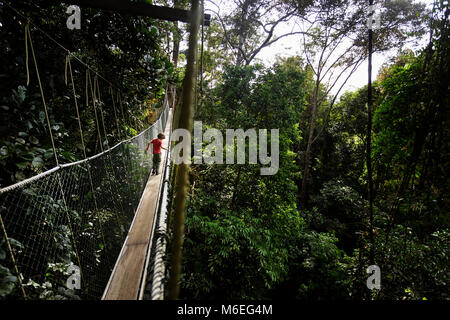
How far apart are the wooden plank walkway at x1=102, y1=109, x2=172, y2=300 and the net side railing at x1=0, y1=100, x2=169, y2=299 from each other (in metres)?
0.10

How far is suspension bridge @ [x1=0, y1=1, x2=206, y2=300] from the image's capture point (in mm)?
967

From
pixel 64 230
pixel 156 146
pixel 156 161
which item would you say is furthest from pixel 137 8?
pixel 156 161

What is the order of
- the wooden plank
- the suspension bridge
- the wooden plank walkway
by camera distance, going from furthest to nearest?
1. the wooden plank walkway
2. the wooden plank
3. the suspension bridge

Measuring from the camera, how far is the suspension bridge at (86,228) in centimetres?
97

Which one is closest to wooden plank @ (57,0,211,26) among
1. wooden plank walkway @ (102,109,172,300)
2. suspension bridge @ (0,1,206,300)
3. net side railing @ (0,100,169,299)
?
suspension bridge @ (0,1,206,300)

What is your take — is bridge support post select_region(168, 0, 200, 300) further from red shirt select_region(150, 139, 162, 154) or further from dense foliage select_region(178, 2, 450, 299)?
red shirt select_region(150, 139, 162, 154)

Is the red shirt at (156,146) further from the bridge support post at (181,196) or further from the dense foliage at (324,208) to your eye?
the bridge support post at (181,196)

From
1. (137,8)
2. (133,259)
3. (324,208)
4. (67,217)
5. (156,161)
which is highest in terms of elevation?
(137,8)

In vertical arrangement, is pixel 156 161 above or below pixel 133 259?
above

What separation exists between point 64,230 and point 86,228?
35 cm

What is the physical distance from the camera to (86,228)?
66.1 inches

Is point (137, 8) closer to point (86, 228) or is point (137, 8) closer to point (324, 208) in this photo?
point (86, 228)
